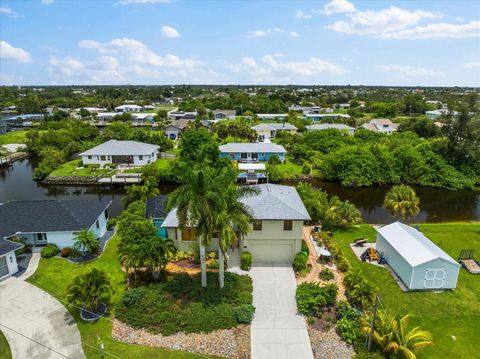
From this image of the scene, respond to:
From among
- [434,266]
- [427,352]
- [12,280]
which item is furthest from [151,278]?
[434,266]

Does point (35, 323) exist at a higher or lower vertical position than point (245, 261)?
lower

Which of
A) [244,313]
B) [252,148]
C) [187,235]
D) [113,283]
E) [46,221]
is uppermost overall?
[252,148]

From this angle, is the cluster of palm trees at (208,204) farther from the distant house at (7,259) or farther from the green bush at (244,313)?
the distant house at (7,259)

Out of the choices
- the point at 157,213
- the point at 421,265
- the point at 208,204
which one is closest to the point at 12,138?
the point at 157,213

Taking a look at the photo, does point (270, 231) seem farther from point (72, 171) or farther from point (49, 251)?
point (72, 171)

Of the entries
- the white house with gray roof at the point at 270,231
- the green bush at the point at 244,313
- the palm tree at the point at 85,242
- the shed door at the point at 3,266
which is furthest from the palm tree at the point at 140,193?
the green bush at the point at 244,313

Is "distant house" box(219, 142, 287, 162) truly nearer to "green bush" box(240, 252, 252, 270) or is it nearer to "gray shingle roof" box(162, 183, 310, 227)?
"gray shingle roof" box(162, 183, 310, 227)

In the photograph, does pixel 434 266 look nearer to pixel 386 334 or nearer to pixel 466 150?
pixel 386 334
